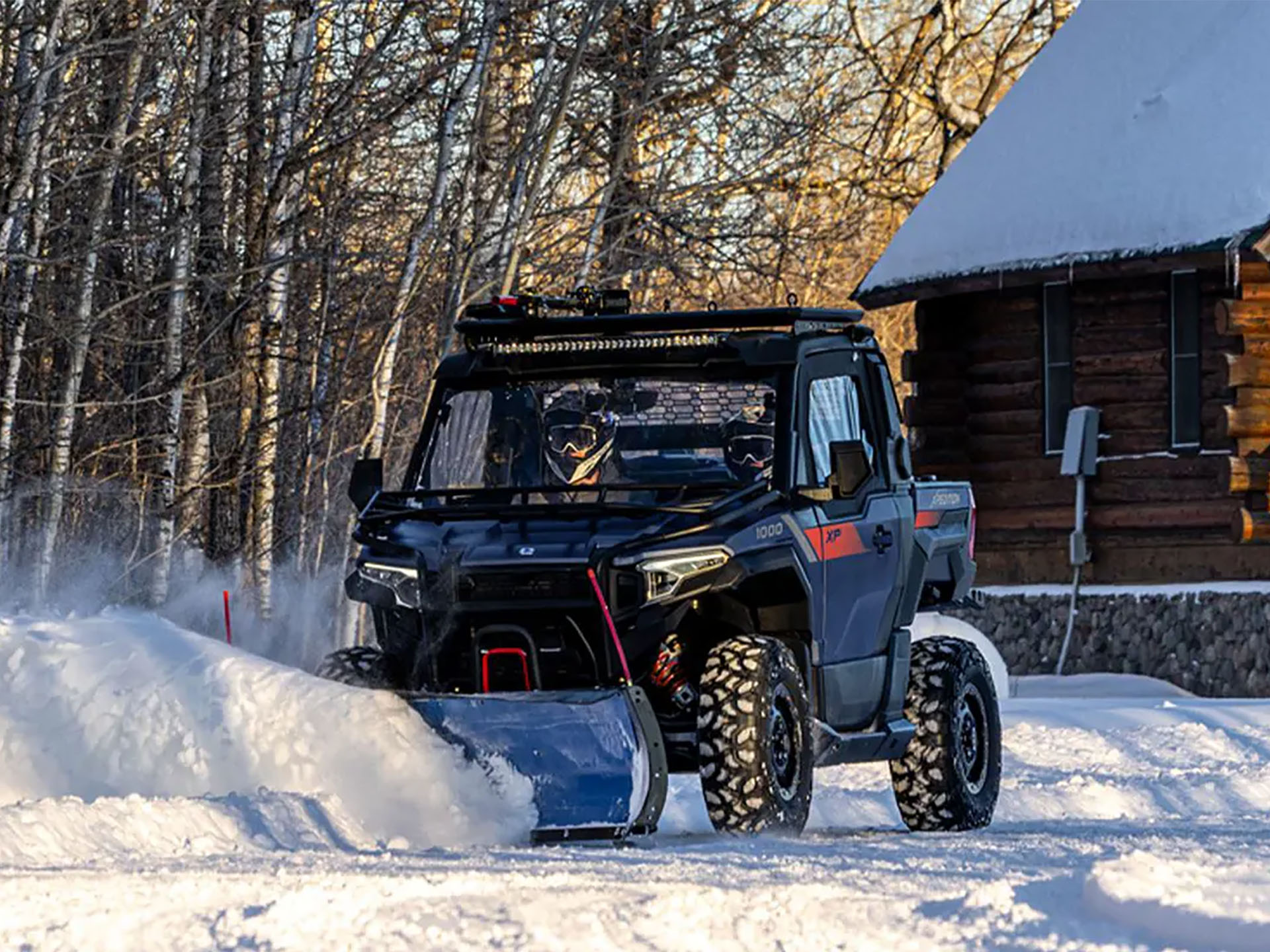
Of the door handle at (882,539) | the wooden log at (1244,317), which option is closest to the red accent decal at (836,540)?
the door handle at (882,539)

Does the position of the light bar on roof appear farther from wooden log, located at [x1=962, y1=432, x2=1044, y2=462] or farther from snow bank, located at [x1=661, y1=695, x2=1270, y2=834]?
wooden log, located at [x1=962, y1=432, x2=1044, y2=462]

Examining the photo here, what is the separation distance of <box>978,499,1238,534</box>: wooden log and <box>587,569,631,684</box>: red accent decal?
16.2m

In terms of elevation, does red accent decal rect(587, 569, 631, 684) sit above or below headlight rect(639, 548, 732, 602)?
below

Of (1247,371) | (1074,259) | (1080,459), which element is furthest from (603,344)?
(1080,459)

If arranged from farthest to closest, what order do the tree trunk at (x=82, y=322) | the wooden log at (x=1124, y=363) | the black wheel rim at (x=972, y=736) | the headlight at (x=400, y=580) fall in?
1. the wooden log at (x=1124, y=363)
2. the tree trunk at (x=82, y=322)
3. the black wheel rim at (x=972, y=736)
4. the headlight at (x=400, y=580)

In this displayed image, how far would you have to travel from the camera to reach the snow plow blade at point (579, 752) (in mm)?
8461

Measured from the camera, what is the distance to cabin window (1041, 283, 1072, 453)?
2558 centimetres

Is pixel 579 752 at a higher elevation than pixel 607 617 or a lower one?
lower

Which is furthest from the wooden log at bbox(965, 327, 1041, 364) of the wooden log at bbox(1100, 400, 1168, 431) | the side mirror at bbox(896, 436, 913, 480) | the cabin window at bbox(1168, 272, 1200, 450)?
the side mirror at bbox(896, 436, 913, 480)

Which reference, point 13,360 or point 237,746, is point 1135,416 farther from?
point 237,746

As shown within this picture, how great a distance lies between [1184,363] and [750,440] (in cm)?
1578

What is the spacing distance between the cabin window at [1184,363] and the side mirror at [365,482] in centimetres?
1589

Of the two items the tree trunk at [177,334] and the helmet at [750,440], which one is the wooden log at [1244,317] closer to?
the tree trunk at [177,334]

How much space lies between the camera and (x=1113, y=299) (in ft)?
81.9
